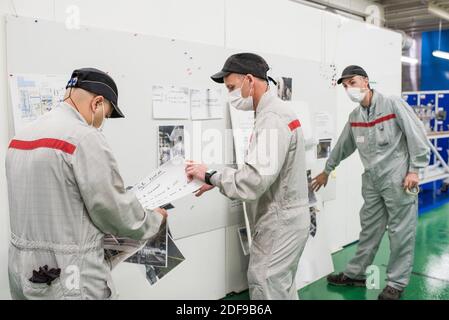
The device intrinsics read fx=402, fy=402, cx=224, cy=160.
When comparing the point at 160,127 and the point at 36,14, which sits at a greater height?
the point at 36,14

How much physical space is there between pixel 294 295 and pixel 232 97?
1.04 meters

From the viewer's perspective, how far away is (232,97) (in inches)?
77.3

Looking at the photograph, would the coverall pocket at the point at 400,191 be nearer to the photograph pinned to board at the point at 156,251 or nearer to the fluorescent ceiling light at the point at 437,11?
the photograph pinned to board at the point at 156,251

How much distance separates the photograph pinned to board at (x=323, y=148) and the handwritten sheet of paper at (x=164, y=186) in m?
2.02

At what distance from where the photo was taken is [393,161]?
9.37 ft

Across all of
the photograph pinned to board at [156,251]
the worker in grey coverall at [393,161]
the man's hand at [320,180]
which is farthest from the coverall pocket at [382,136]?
the photograph pinned to board at [156,251]

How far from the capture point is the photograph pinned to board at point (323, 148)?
11.8ft

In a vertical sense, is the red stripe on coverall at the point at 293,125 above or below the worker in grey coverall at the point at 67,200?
above

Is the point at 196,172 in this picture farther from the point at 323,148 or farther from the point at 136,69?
the point at 323,148

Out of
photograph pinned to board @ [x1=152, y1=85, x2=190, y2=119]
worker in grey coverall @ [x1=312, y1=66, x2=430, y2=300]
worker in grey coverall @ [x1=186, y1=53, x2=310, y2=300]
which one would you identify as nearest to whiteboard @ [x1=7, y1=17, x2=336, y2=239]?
photograph pinned to board @ [x1=152, y1=85, x2=190, y2=119]

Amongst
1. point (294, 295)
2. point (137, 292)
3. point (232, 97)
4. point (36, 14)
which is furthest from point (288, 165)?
point (36, 14)

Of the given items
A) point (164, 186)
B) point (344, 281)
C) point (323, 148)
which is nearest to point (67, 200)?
point (164, 186)

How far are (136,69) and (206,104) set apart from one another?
551 mm

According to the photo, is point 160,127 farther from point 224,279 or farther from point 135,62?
point 224,279
